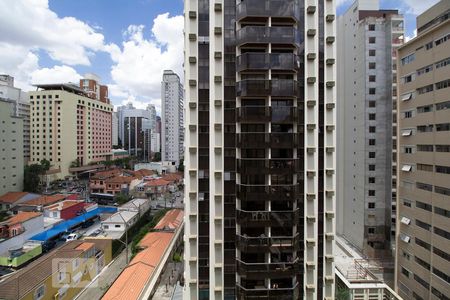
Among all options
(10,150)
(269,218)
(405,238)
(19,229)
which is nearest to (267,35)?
(269,218)

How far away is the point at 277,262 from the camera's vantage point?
42.8ft

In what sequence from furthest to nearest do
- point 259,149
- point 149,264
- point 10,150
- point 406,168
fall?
point 10,150
point 149,264
point 406,168
point 259,149

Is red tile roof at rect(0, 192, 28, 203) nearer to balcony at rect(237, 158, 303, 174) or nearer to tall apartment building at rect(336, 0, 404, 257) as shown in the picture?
balcony at rect(237, 158, 303, 174)

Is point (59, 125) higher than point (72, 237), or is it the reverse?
point (59, 125)

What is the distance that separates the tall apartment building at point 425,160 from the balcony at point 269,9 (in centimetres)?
1032

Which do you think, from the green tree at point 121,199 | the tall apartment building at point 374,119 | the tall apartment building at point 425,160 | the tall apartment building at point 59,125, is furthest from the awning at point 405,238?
the tall apartment building at point 59,125

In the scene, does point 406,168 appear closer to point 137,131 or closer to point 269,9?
point 269,9

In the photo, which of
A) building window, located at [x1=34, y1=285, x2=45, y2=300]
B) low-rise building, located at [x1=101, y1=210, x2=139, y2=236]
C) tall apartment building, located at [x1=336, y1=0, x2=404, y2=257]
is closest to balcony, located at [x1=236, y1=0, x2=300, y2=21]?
tall apartment building, located at [x1=336, y1=0, x2=404, y2=257]

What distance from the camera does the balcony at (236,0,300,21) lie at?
12.9 metres

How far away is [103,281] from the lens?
21.2 meters

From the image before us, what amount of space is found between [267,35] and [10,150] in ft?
165

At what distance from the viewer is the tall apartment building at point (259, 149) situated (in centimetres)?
1297

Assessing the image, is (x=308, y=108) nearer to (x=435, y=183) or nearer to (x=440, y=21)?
(x=435, y=183)

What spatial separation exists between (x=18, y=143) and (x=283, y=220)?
51756 millimetres
